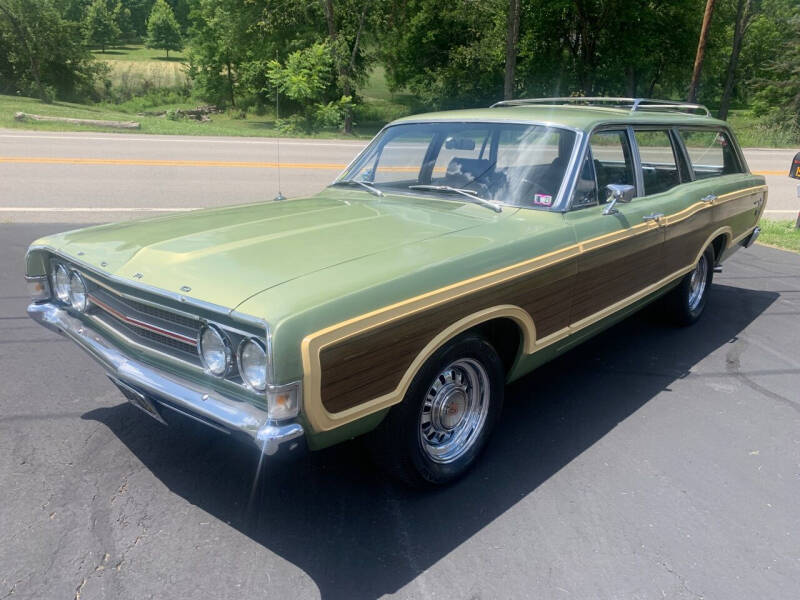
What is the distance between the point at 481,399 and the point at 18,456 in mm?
2446

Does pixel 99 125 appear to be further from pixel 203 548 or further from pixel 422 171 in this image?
pixel 203 548

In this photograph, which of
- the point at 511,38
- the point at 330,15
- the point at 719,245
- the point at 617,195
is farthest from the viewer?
the point at 330,15

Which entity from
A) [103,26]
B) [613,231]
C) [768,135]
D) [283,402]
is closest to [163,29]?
[103,26]

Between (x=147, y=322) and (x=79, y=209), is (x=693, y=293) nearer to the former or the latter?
(x=147, y=322)

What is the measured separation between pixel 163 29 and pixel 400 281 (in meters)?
100

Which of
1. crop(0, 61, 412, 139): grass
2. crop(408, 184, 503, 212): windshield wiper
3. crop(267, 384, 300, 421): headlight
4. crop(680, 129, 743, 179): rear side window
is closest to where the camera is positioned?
crop(267, 384, 300, 421): headlight

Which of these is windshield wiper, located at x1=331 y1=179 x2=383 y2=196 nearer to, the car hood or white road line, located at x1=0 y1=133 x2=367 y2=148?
the car hood

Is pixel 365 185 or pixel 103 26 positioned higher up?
pixel 103 26

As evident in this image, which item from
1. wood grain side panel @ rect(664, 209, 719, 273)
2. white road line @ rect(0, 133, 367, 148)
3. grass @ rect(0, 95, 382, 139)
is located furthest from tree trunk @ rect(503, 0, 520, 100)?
wood grain side panel @ rect(664, 209, 719, 273)

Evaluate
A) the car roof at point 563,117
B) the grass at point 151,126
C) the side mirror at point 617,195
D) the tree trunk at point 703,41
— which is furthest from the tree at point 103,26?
the side mirror at point 617,195

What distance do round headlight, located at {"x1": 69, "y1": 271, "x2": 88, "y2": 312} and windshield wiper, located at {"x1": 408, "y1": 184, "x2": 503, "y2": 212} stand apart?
2.04 m

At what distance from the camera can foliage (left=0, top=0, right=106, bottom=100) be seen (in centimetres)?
4003

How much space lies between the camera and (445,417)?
3.23m

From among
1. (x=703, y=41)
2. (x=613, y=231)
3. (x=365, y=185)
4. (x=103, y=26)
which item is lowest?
(x=613, y=231)
